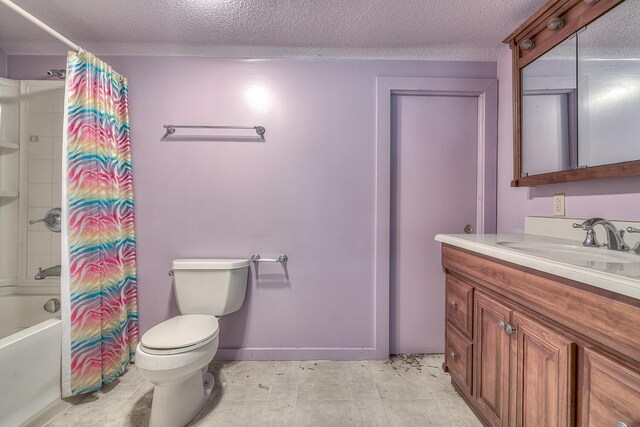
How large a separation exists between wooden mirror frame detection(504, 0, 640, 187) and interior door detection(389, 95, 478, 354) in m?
0.29

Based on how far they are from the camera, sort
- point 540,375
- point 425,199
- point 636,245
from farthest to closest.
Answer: point 425,199, point 636,245, point 540,375

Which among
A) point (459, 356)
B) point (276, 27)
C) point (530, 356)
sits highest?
point (276, 27)

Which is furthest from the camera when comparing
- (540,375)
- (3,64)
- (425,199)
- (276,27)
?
(425,199)

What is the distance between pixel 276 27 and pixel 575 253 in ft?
6.40

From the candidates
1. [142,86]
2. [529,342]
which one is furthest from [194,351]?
[142,86]

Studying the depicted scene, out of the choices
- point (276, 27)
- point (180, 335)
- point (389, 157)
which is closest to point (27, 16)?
point (276, 27)

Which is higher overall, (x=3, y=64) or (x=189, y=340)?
(x=3, y=64)

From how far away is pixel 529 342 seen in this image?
97 centimetres

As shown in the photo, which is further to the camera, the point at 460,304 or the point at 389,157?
the point at 389,157

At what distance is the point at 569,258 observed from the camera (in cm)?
93

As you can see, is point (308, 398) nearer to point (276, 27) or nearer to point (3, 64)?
point (276, 27)

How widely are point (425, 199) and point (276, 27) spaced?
4.88 ft

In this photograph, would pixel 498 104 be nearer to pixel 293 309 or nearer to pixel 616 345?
pixel 616 345

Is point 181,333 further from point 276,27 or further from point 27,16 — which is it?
point 276,27
